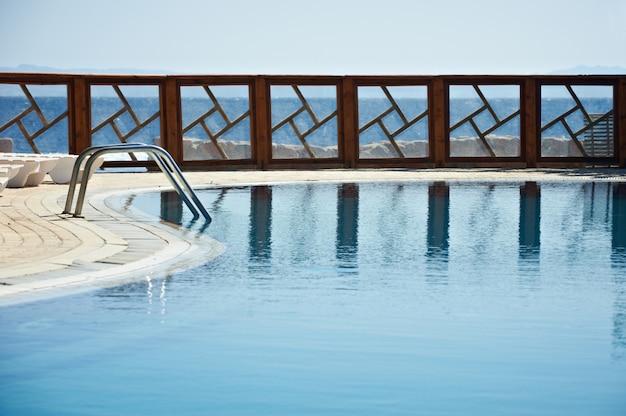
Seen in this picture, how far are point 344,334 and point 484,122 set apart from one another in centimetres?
5303

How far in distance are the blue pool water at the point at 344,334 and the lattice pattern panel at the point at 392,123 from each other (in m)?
8.81

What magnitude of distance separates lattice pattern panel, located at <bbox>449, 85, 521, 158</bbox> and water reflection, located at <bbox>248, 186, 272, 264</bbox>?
547 cm

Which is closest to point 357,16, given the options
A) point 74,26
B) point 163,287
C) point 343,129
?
point 74,26

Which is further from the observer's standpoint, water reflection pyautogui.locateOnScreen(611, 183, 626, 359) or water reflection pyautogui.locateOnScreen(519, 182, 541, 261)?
water reflection pyautogui.locateOnScreen(519, 182, 541, 261)

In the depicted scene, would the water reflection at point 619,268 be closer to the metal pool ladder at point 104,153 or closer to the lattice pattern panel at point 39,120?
the metal pool ladder at point 104,153

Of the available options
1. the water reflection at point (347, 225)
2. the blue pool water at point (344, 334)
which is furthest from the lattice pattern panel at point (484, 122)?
the blue pool water at point (344, 334)

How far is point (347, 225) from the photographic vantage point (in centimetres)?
736

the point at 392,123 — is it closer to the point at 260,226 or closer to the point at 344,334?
the point at 260,226

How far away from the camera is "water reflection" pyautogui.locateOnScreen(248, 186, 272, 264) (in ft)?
19.0

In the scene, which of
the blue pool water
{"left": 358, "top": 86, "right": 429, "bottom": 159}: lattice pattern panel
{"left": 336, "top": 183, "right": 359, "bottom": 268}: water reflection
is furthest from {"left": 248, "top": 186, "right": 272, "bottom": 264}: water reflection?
{"left": 358, "top": 86, "right": 429, "bottom": 159}: lattice pattern panel

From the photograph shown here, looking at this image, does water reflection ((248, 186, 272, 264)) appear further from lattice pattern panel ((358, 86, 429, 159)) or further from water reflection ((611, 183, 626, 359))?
lattice pattern panel ((358, 86, 429, 159))

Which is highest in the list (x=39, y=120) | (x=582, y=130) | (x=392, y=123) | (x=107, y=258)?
(x=392, y=123)

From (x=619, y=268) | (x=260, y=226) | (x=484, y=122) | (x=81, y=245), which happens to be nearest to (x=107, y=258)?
(x=81, y=245)

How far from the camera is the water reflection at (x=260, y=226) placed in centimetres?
580
